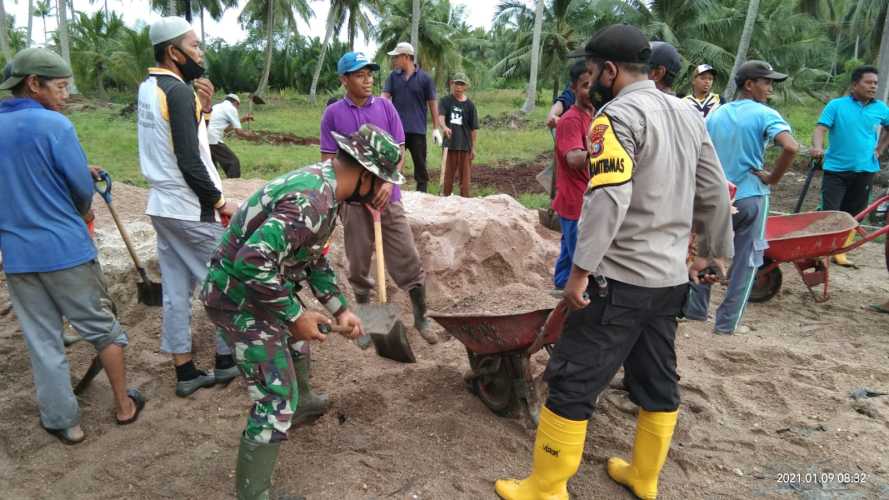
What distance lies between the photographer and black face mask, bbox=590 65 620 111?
2.44 metres

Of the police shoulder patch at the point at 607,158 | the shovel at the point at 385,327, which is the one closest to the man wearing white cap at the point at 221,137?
the shovel at the point at 385,327

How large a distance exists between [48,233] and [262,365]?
4.48 feet

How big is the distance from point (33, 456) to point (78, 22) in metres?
33.5

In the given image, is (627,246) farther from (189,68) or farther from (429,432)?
(189,68)

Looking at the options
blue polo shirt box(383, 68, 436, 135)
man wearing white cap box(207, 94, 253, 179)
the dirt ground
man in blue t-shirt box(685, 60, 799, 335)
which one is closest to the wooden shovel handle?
the dirt ground

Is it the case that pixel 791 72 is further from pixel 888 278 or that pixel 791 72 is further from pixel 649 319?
pixel 649 319

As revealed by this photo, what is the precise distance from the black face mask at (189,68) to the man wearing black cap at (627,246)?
6.83ft

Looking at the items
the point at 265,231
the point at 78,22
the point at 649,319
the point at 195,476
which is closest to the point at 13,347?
the point at 195,476

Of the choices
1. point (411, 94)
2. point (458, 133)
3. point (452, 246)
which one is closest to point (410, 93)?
point (411, 94)

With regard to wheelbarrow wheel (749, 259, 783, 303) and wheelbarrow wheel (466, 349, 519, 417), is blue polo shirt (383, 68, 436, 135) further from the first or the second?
wheelbarrow wheel (466, 349, 519, 417)

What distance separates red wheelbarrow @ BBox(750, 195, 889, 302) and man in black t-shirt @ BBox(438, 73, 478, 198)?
13.1ft

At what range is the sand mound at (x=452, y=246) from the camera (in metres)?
4.87

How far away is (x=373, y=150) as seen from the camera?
225 centimetres

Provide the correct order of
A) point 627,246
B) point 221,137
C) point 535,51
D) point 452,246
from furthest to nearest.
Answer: point 535,51, point 221,137, point 452,246, point 627,246
